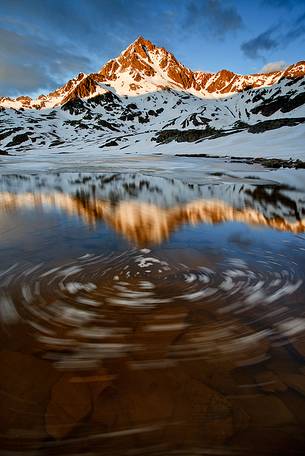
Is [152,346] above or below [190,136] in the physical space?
below

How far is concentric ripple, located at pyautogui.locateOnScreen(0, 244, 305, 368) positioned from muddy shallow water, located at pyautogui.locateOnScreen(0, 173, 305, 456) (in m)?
0.02

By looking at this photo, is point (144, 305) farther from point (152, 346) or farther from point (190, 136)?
point (190, 136)

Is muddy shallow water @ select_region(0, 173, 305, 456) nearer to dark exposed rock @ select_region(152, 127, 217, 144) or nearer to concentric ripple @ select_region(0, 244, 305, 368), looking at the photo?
concentric ripple @ select_region(0, 244, 305, 368)

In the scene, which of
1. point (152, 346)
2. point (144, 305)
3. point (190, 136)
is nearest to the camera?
point (152, 346)

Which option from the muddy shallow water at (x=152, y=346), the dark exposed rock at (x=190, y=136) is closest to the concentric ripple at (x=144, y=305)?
the muddy shallow water at (x=152, y=346)

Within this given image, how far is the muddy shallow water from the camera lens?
8.36 feet

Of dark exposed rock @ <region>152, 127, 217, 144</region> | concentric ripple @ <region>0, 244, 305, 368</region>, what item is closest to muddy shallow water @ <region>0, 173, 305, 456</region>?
concentric ripple @ <region>0, 244, 305, 368</region>

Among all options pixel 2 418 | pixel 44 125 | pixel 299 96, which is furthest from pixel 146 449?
pixel 44 125

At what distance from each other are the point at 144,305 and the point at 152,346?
91cm

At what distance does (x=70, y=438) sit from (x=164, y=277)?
10.2 feet

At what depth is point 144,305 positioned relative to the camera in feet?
14.4

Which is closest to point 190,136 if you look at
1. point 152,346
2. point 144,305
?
point 144,305

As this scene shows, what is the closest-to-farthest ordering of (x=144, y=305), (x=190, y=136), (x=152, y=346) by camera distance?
(x=152, y=346), (x=144, y=305), (x=190, y=136)

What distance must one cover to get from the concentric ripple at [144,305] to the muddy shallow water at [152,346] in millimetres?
20
